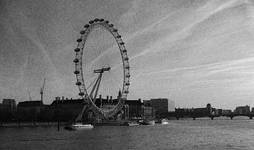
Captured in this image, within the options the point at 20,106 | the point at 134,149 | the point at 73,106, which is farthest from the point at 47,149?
the point at 20,106

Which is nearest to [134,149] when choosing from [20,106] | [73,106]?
[73,106]

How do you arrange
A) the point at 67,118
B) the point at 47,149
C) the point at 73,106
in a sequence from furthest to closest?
the point at 73,106
the point at 67,118
the point at 47,149

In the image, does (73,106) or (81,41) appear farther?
(73,106)

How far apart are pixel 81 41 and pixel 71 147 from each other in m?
36.2

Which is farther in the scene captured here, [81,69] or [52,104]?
[52,104]

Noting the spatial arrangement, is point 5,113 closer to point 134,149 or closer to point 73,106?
point 73,106

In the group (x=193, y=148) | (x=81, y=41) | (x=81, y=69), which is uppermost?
(x=81, y=41)

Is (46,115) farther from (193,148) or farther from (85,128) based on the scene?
(193,148)

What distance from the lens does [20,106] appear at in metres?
191

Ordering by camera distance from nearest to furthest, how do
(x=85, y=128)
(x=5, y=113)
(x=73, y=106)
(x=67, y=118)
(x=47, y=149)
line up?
(x=47, y=149)
(x=85, y=128)
(x=5, y=113)
(x=67, y=118)
(x=73, y=106)

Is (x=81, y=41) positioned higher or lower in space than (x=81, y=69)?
higher

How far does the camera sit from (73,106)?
177 m

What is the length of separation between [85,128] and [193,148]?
52599mm

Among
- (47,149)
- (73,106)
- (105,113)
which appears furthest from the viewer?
(73,106)
